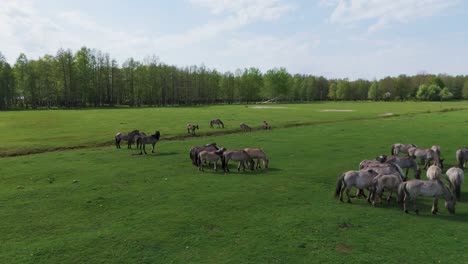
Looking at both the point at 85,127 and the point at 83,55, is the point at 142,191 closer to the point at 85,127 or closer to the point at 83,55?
the point at 85,127

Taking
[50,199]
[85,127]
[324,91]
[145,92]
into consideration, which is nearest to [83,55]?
[145,92]

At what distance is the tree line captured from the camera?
99.0 metres

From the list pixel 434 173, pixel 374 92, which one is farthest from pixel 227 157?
pixel 374 92

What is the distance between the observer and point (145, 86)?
120 meters

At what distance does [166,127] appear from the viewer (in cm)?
4347

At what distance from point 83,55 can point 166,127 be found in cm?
7653

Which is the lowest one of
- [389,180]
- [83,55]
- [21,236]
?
[21,236]

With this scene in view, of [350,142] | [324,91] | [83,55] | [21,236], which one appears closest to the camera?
[21,236]

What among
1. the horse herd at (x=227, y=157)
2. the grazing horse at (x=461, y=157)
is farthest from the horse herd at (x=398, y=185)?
the horse herd at (x=227, y=157)

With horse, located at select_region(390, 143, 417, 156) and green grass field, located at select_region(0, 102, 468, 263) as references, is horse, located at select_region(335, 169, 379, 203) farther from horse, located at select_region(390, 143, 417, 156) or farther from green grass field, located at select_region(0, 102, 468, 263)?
horse, located at select_region(390, 143, 417, 156)

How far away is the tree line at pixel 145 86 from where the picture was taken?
9900cm

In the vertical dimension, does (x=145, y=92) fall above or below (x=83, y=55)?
below

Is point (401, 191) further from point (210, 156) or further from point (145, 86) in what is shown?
point (145, 86)

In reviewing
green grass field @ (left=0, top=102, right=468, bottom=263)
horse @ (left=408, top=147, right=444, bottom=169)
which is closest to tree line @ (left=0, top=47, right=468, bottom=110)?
green grass field @ (left=0, top=102, right=468, bottom=263)
